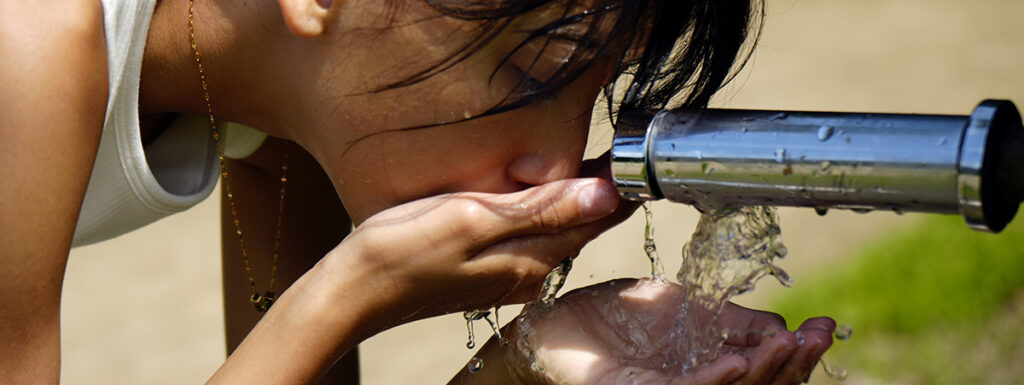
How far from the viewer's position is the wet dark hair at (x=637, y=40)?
1.16 metres

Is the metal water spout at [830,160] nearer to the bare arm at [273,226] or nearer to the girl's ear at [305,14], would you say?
the girl's ear at [305,14]

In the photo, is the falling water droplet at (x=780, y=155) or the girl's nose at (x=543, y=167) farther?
the girl's nose at (x=543, y=167)

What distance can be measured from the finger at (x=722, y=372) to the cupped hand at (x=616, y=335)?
2 centimetres

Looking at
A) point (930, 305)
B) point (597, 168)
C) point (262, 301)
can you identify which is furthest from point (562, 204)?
point (930, 305)

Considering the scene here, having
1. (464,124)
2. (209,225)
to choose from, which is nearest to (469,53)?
(464,124)

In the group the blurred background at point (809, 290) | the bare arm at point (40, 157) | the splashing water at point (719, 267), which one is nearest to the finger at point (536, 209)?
the splashing water at point (719, 267)

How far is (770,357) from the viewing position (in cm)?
110

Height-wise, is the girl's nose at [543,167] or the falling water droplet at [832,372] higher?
the girl's nose at [543,167]

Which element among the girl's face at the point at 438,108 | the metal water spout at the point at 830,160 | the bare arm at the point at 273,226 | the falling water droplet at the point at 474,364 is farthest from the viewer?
the bare arm at the point at 273,226

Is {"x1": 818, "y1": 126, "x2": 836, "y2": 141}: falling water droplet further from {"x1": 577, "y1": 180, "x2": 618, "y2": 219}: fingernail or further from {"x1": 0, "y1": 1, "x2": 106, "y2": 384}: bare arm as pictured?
{"x1": 0, "y1": 1, "x2": 106, "y2": 384}: bare arm

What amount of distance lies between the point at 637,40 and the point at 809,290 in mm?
1798

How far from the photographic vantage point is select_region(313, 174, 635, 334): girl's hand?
1.20 m

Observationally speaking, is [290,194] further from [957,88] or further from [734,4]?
[957,88]

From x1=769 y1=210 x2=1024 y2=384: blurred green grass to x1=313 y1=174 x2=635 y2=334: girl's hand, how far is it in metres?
1.46
